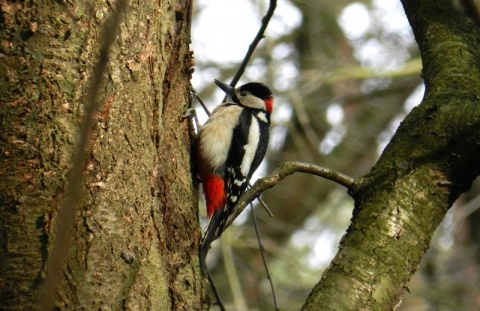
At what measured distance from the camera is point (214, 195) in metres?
4.15

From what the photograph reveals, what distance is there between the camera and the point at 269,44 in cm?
748

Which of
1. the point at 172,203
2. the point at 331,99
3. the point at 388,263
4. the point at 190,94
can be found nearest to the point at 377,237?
the point at 388,263

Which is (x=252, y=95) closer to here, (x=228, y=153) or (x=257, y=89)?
(x=257, y=89)

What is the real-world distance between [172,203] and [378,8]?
6.67 meters

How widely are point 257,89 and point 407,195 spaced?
2.72 metres

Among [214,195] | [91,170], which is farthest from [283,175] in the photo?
[214,195]

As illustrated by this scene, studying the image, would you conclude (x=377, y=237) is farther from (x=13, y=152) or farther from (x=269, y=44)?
(x=269, y=44)

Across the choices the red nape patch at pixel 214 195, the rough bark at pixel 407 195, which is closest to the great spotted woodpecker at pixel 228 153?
the red nape patch at pixel 214 195

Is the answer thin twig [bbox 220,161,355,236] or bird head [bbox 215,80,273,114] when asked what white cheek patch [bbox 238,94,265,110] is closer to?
bird head [bbox 215,80,273,114]

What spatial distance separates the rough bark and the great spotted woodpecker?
41.9 inches

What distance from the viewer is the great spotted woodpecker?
3953 millimetres

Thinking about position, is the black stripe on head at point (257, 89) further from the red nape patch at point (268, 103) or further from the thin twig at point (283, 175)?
the thin twig at point (283, 175)

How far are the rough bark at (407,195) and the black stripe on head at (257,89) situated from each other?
7.91 ft

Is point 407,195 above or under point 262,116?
under
